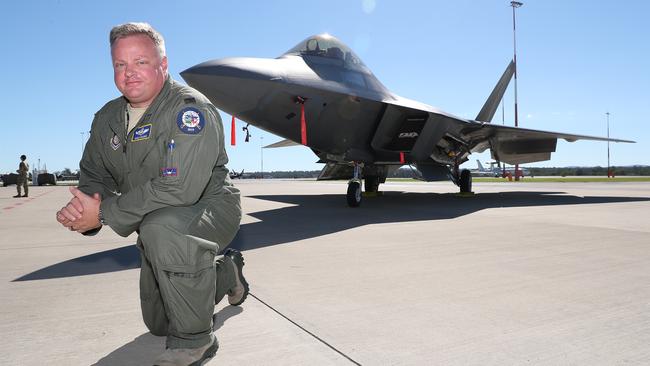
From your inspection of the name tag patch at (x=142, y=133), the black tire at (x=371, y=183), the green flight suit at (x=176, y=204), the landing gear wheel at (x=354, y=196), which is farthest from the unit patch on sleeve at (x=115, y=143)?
the black tire at (x=371, y=183)

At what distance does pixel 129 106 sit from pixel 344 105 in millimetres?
7761

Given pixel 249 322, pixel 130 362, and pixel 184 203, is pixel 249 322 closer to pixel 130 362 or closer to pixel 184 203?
pixel 130 362

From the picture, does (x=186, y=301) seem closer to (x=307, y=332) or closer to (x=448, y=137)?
(x=307, y=332)

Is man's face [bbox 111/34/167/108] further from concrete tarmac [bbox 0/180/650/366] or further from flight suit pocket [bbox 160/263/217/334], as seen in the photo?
concrete tarmac [bbox 0/180/650/366]

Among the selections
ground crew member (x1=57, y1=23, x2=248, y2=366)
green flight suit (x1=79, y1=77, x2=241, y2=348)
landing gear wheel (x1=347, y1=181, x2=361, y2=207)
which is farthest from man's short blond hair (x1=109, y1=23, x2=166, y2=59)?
landing gear wheel (x1=347, y1=181, x2=361, y2=207)

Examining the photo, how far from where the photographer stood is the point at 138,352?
6.97 ft

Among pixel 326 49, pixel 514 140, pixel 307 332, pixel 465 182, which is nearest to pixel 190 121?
pixel 307 332

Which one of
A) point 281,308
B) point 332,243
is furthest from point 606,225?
point 281,308

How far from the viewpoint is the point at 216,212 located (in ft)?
7.08

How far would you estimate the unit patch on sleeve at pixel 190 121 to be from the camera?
199 cm

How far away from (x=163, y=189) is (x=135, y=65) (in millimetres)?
664

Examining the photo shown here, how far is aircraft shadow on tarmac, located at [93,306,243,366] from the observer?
2002 mm

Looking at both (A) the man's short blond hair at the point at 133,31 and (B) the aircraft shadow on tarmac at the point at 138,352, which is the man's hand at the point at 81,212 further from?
(A) the man's short blond hair at the point at 133,31

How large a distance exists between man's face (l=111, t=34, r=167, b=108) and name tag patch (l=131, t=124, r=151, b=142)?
0.17 meters
